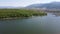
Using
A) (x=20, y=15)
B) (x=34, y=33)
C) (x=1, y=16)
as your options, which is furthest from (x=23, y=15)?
(x=34, y=33)

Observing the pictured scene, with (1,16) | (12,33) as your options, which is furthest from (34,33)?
(1,16)

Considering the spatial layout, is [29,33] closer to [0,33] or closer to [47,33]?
[47,33]

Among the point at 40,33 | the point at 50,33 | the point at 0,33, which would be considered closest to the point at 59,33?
the point at 50,33

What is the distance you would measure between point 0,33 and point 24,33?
149 centimetres

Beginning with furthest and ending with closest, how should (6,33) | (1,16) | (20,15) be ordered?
(20,15)
(1,16)
(6,33)

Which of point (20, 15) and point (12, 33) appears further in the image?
point (20, 15)

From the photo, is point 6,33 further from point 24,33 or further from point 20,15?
point 20,15

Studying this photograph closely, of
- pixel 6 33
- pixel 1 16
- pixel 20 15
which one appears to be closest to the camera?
pixel 6 33

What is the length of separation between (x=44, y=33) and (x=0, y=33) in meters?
A: 2.74

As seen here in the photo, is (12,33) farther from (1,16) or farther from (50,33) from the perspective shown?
(1,16)

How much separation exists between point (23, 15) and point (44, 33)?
11797 mm

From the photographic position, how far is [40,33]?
315 inches

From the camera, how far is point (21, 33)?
25.9 feet

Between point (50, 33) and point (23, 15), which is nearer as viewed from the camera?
point (50, 33)
